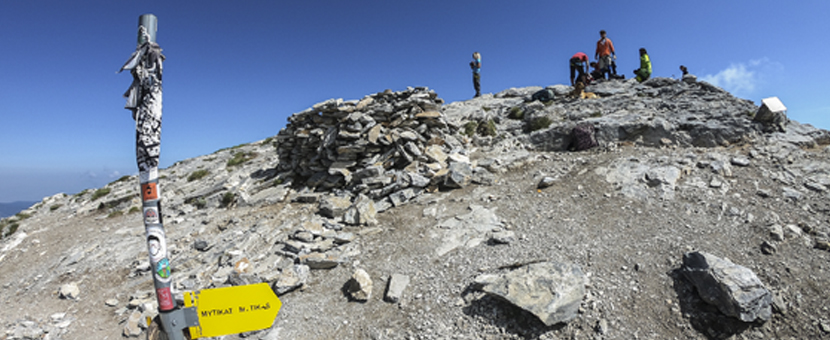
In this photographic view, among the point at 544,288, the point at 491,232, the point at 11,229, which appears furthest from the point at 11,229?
the point at 544,288

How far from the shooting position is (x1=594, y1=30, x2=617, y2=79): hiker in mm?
19281

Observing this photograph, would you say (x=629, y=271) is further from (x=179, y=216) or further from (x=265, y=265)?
(x=179, y=216)

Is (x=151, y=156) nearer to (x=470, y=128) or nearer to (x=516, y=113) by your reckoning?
(x=470, y=128)

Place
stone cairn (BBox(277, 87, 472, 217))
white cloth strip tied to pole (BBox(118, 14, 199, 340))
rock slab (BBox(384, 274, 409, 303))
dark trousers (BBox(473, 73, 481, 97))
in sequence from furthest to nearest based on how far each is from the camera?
1. dark trousers (BBox(473, 73, 481, 97))
2. stone cairn (BBox(277, 87, 472, 217))
3. rock slab (BBox(384, 274, 409, 303))
4. white cloth strip tied to pole (BBox(118, 14, 199, 340))

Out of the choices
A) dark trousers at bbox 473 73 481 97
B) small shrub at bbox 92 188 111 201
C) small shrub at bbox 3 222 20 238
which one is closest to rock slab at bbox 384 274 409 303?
dark trousers at bbox 473 73 481 97

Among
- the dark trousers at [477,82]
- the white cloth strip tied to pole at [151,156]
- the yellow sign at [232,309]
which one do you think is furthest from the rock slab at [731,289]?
the dark trousers at [477,82]

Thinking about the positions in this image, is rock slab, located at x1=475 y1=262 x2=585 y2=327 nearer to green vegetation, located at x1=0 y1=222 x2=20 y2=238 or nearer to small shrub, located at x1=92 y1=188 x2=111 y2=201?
green vegetation, located at x1=0 y1=222 x2=20 y2=238

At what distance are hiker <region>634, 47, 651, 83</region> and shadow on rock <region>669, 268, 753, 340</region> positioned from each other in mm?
17541

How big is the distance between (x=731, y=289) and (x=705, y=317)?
559 mm

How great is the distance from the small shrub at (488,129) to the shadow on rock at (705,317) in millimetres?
10322

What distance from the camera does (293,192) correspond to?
13.3 metres

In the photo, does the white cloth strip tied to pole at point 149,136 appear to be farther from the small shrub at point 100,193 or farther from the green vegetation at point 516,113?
the small shrub at point 100,193

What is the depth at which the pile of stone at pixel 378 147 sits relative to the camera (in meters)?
11.4

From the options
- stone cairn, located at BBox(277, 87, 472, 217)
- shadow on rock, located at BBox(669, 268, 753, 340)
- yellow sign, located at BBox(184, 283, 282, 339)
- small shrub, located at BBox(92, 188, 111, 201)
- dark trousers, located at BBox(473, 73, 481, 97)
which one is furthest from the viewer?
dark trousers, located at BBox(473, 73, 481, 97)
